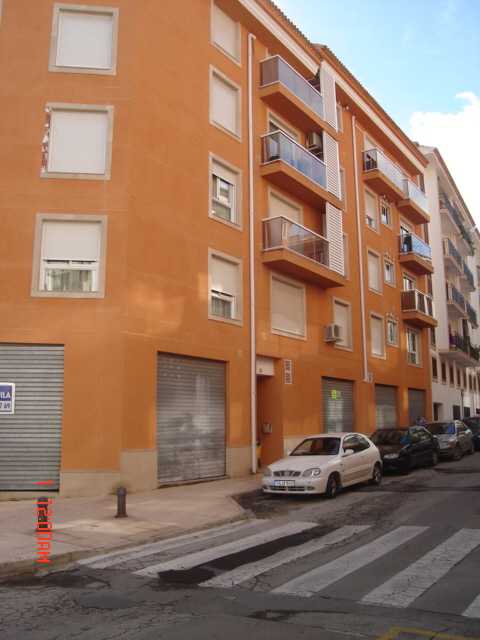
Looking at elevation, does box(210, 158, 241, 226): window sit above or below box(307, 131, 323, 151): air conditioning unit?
below

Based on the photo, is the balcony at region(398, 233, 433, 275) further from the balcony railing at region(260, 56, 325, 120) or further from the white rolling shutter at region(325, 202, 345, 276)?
the balcony railing at region(260, 56, 325, 120)

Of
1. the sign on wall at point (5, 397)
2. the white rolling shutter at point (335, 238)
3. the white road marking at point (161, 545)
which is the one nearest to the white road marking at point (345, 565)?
the white road marking at point (161, 545)

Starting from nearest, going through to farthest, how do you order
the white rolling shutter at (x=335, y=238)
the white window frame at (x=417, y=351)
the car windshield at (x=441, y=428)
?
the white rolling shutter at (x=335, y=238) → the car windshield at (x=441, y=428) → the white window frame at (x=417, y=351)

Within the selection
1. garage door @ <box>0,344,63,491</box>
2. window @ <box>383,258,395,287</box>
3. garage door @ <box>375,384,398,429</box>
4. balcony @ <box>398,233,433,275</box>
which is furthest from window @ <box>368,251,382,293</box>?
garage door @ <box>0,344,63,491</box>

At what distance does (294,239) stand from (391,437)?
6892mm

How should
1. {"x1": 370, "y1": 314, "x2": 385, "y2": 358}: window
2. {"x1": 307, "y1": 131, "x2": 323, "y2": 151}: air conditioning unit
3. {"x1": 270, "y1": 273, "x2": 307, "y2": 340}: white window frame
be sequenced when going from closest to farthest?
{"x1": 270, "y1": 273, "x2": 307, "y2": 340}: white window frame < {"x1": 307, "y1": 131, "x2": 323, "y2": 151}: air conditioning unit < {"x1": 370, "y1": 314, "x2": 385, "y2": 358}: window

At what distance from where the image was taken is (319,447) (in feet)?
45.3

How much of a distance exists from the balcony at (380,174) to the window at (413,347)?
23.5ft

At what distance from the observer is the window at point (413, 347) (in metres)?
30.6

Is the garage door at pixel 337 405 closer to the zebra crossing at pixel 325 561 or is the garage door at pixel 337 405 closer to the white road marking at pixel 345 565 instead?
the zebra crossing at pixel 325 561

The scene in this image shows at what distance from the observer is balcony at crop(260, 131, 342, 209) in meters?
19.4

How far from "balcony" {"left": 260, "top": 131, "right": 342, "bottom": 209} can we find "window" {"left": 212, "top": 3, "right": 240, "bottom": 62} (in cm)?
284

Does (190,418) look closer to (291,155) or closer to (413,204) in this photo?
(291,155)

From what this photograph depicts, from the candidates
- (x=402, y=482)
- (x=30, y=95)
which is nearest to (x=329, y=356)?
(x=402, y=482)
